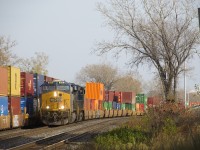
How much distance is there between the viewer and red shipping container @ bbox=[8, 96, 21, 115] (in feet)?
83.5

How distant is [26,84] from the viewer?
2916cm

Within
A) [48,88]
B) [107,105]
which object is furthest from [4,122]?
[107,105]

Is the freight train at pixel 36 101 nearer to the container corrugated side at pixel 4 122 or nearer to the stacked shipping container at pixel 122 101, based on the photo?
the container corrugated side at pixel 4 122

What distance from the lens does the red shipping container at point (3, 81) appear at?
24.5m

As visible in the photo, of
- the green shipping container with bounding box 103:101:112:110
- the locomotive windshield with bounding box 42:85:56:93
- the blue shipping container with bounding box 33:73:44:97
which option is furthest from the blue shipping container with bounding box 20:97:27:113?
the green shipping container with bounding box 103:101:112:110

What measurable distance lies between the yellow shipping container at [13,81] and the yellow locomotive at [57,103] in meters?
3.08

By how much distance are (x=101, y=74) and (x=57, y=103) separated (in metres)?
83.7

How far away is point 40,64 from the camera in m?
76.2

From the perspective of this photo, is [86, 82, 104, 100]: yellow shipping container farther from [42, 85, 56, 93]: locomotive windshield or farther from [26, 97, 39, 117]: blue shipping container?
[42, 85, 56, 93]: locomotive windshield


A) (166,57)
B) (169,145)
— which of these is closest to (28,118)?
(166,57)

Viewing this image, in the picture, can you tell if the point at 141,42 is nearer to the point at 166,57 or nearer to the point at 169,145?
the point at 166,57

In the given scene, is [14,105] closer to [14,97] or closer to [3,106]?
[14,97]

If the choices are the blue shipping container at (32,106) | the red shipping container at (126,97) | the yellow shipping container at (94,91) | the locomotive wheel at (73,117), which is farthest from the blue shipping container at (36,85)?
the red shipping container at (126,97)

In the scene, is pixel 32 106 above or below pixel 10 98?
below
